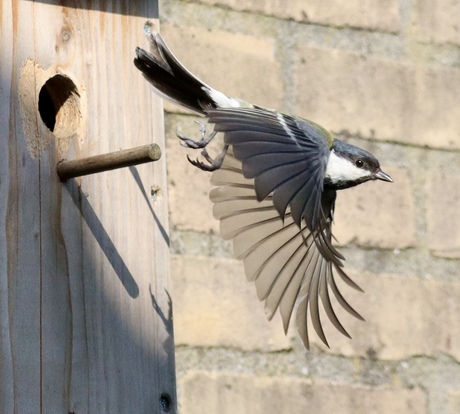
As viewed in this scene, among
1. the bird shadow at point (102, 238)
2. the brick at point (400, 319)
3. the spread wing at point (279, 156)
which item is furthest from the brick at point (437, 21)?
the bird shadow at point (102, 238)

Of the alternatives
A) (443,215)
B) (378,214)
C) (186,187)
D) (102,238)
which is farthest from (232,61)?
(102,238)

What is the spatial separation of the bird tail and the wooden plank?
2 cm

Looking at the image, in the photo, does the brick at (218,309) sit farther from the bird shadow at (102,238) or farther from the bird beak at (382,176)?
the bird shadow at (102,238)

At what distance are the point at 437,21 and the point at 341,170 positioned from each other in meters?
0.54

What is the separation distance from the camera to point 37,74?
119cm

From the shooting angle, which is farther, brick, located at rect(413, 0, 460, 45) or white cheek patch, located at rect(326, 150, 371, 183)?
brick, located at rect(413, 0, 460, 45)

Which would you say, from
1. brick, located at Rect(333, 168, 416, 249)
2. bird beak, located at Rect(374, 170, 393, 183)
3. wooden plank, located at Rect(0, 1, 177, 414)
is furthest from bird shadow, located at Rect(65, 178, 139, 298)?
brick, located at Rect(333, 168, 416, 249)

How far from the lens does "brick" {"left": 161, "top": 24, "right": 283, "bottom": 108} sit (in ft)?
5.46

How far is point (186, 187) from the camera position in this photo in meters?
1.63

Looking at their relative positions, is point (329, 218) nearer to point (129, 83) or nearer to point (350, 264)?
point (350, 264)

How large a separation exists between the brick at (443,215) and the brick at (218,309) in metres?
0.33

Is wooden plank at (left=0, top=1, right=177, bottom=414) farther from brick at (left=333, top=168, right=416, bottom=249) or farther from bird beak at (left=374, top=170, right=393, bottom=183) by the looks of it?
brick at (left=333, top=168, right=416, bottom=249)

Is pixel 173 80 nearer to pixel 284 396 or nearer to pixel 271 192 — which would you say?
pixel 271 192

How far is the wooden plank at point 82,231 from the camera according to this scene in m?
1.13
